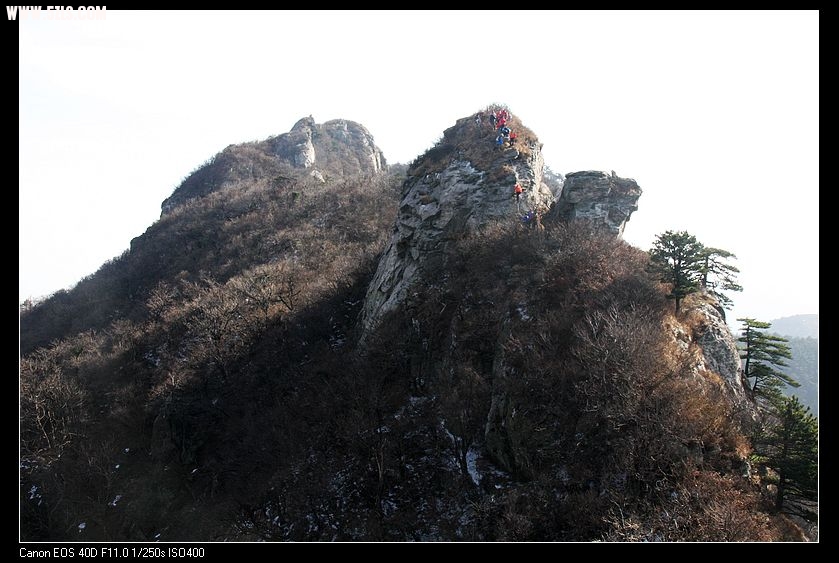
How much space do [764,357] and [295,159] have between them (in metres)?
74.5

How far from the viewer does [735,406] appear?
1727 cm

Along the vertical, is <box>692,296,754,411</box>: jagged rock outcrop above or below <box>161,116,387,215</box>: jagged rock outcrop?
below

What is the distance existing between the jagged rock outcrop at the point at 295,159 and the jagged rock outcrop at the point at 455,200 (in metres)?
38.8

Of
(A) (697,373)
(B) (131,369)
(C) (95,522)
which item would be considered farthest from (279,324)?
(A) (697,373)

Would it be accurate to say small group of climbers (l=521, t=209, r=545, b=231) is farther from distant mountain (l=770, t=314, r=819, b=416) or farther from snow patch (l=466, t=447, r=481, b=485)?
distant mountain (l=770, t=314, r=819, b=416)

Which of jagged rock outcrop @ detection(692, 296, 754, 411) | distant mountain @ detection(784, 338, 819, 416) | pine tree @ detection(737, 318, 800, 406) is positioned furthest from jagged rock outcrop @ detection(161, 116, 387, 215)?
distant mountain @ detection(784, 338, 819, 416)

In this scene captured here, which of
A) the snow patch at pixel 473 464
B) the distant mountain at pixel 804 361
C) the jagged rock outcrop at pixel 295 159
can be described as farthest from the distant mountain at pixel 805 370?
the jagged rock outcrop at pixel 295 159

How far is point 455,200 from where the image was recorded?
28078 mm

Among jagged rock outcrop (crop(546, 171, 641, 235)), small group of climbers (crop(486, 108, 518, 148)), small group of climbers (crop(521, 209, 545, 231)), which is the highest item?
small group of climbers (crop(486, 108, 518, 148))

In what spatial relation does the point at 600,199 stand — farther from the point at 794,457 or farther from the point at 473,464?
the point at 473,464

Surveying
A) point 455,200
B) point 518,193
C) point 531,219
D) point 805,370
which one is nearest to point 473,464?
point 531,219

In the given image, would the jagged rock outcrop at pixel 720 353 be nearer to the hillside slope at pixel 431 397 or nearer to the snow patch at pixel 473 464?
the hillside slope at pixel 431 397

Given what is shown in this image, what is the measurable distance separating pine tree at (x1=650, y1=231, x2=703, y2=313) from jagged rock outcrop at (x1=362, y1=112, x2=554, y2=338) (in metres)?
9.45

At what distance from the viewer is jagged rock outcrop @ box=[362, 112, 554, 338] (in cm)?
2728
